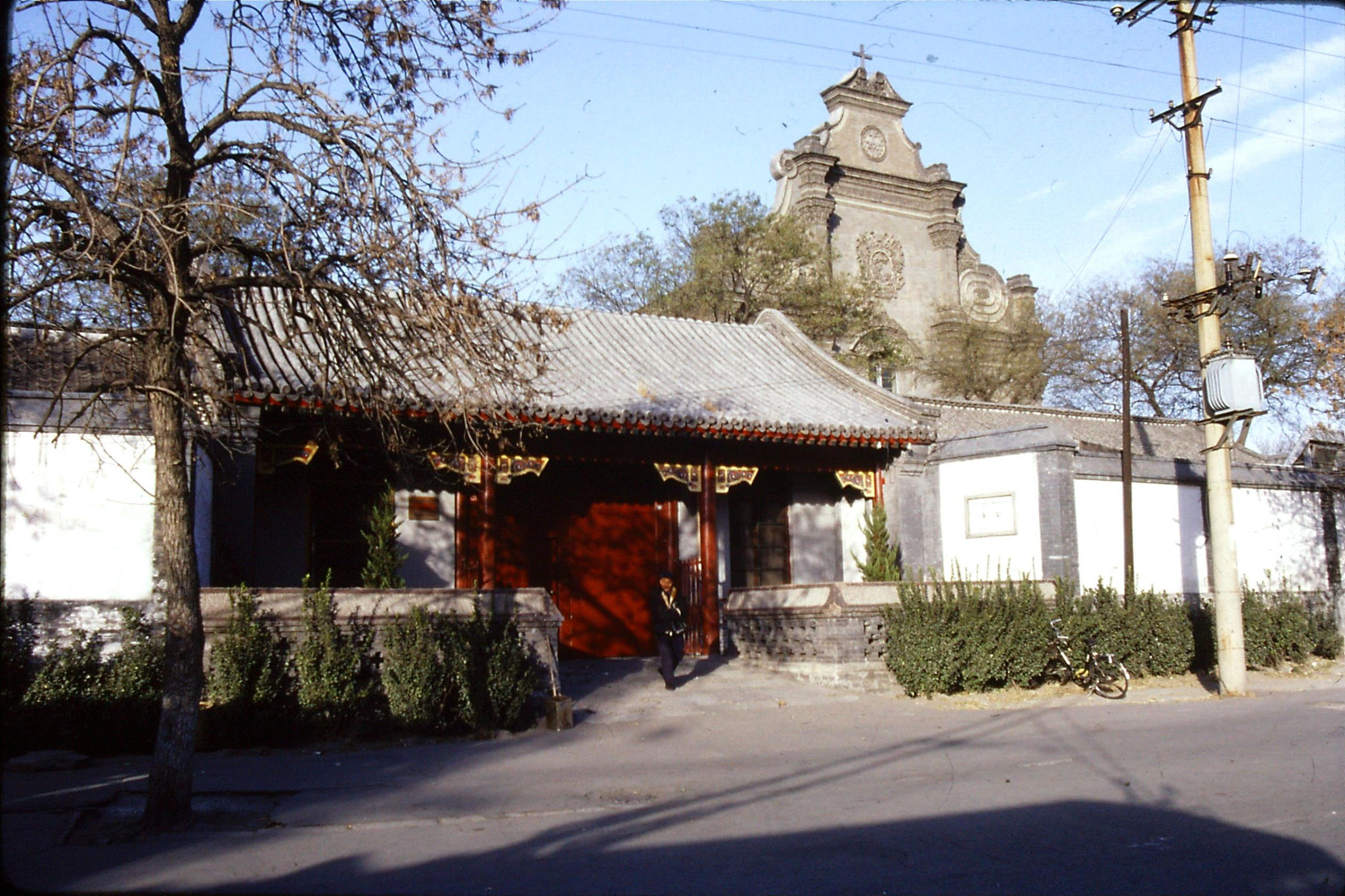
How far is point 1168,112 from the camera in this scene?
1561 centimetres

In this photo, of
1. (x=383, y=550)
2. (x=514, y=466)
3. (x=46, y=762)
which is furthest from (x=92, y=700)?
(x=514, y=466)

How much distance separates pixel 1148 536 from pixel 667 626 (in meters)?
8.42

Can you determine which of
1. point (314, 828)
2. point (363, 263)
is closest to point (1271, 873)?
point (314, 828)

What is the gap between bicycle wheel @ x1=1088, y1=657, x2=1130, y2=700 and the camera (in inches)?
586

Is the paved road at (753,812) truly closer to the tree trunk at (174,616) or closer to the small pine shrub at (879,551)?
the tree trunk at (174,616)

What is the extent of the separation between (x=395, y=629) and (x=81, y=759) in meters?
2.91

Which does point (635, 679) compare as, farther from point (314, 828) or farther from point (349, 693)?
point (314, 828)

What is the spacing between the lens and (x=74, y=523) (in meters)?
11.2

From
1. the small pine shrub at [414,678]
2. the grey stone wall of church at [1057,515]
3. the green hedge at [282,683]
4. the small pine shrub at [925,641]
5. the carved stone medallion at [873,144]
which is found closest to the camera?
the green hedge at [282,683]

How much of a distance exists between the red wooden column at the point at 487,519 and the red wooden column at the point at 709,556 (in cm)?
328

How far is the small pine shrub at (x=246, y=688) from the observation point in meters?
10.6

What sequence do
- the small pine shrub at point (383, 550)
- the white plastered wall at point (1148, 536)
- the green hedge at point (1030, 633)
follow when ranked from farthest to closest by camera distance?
the white plastered wall at point (1148, 536)
the small pine shrub at point (383, 550)
the green hedge at point (1030, 633)

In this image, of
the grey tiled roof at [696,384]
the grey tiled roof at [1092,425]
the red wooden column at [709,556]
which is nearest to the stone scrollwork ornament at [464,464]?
the grey tiled roof at [696,384]

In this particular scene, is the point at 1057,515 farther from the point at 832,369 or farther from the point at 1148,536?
the point at 832,369
